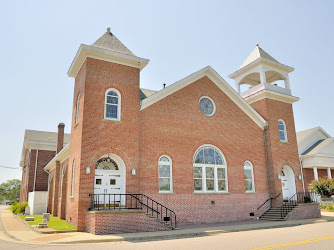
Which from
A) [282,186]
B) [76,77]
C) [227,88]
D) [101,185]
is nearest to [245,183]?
[282,186]

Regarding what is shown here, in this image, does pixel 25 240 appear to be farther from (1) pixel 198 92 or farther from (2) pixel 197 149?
(1) pixel 198 92

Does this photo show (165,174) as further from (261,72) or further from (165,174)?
(261,72)

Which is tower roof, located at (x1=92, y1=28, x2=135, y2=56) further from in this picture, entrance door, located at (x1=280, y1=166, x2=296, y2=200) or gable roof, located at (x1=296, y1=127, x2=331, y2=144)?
gable roof, located at (x1=296, y1=127, x2=331, y2=144)

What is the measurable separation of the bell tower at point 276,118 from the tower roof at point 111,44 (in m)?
10.7

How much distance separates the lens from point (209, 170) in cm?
1884

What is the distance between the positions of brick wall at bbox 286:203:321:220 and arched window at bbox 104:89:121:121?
40.9 ft

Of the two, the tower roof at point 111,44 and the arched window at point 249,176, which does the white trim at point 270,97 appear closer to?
the arched window at point 249,176

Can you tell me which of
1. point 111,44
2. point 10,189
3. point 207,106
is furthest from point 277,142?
point 10,189

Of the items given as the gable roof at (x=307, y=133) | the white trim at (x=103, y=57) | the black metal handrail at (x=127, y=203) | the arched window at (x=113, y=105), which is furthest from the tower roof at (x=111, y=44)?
the gable roof at (x=307, y=133)

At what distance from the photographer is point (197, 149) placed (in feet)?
61.5

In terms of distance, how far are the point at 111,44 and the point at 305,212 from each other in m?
16.4

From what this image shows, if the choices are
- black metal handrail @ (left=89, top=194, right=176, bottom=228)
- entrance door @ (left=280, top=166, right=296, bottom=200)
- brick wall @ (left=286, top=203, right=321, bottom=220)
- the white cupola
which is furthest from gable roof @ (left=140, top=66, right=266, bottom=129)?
brick wall @ (left=286, top=203, right=321, bottom=220)

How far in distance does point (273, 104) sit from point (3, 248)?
64.8ft

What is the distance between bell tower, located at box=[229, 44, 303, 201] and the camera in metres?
21.7
